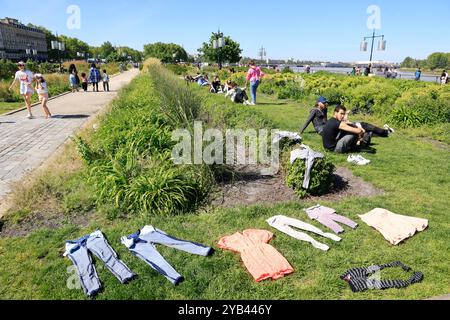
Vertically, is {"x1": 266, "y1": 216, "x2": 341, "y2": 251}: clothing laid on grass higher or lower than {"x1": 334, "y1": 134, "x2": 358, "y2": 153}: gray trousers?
lower

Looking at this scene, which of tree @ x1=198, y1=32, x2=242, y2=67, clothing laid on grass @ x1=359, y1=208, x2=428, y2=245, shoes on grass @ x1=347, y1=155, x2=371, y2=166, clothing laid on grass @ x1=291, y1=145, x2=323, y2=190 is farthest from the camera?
tree @ x1=198, y1=32, x2=242, y2=67

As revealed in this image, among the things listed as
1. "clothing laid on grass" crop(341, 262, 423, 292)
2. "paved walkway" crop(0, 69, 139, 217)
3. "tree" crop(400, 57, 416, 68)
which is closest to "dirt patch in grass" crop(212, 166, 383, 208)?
"clothing laid on grass" crop(341, 262, 423, 292)

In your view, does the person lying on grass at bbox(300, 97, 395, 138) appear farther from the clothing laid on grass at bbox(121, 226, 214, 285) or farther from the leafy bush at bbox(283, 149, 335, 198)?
the clothing laid on grass at bbox(121, 226, 214, 285)

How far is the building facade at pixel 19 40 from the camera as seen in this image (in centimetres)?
10062

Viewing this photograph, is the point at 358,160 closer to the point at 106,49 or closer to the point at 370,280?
the point at 370,280

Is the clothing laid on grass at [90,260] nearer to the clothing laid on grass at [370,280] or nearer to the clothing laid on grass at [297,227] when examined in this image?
the clothing laid on grass at [297,227]

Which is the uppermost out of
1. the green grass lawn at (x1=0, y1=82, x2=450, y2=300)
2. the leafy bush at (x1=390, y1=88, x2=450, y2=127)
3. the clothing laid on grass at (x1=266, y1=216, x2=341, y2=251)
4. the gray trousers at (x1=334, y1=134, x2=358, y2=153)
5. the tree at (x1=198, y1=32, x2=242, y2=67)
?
the tree at (x1=198, y1=32, x2=242, y2=67)

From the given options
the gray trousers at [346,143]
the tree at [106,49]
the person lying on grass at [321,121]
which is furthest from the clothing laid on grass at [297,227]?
the tree at [106,49]

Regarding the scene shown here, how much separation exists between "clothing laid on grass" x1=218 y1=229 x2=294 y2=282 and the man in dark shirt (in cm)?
388

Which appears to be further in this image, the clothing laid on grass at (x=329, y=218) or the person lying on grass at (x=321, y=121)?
the person lying on grass at (x=321, y=121)

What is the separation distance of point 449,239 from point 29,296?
177 inches

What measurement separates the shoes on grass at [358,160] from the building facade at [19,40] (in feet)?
373

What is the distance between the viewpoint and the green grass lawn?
3.07 metres

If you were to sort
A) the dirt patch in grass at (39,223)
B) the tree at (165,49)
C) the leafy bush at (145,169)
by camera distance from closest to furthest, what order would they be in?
the dirt patch in grass at (39,223) < the leafy bush at (145,169) < the tree at (165,49)
